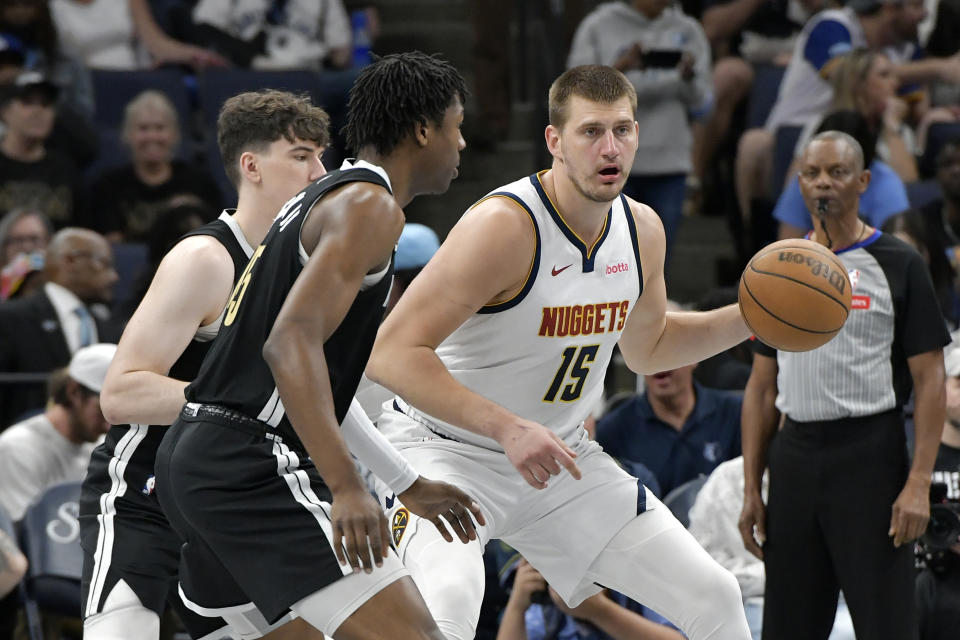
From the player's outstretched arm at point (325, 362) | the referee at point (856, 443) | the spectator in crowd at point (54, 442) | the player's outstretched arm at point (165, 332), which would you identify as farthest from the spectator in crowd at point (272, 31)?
the player's outstretched arm at point (325, 362)

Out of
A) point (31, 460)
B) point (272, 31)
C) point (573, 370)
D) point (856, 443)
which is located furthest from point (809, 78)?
point (573, 370)

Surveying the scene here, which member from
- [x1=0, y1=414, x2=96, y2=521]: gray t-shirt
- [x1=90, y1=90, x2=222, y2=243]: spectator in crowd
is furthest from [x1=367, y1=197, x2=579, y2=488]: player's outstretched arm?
[x1=90, y1=90, x2=222, y2=243]: spectator in crowd

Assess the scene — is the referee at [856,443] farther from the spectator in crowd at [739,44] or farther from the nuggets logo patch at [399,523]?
the spectator in crowd at [739,44]

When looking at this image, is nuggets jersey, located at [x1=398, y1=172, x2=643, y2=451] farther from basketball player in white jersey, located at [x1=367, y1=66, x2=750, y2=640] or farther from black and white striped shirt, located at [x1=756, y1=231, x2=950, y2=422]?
black and white striped shirt, located at [x1=756, y1=231, x2=950, y2=422]

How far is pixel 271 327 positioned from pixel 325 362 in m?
0.20

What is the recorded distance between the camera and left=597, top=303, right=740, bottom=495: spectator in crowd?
6383 mm

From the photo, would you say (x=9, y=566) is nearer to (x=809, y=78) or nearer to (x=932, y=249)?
(x=932, y=249)

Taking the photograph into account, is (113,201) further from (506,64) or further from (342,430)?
(342,430)

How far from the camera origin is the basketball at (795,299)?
13.5ft

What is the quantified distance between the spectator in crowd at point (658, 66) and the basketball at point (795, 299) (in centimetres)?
444

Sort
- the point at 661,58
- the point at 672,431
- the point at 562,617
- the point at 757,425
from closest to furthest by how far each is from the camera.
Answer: the point at 757,425 < the point at 562,617 < the point at 672,431 < the point at 661,58

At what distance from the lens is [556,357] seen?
4105mm

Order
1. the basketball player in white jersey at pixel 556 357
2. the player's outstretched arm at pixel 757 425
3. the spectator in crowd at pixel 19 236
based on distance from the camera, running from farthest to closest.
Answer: the spectator in crowd at pixel 19 236
the player's outstretched arm at pixel 757 425
the basketball player in white jersey at pixel 556 357

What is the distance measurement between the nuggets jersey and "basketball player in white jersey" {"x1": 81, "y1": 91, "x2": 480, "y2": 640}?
67 centimetres
